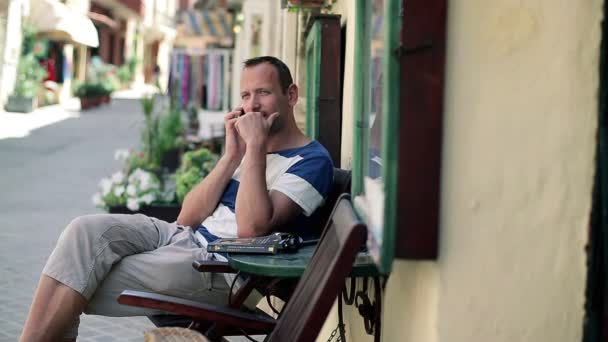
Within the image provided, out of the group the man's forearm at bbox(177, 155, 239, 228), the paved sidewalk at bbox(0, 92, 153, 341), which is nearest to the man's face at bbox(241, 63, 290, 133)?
the man's forearm at bbox(177, 155, 239, 228)

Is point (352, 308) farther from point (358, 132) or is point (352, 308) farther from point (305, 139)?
point (358, 132)

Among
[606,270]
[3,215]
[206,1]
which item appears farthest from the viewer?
[206,1]

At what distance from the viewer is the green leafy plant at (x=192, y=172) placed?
7.29 metres

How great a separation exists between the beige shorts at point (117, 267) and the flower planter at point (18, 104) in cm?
2017

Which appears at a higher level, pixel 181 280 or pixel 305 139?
pixel 305 139

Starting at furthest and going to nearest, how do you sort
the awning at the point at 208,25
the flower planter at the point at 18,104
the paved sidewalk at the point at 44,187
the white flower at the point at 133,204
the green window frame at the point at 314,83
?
1. the flower planter at the point at 18,104
2. the awning at the point at 208,25
3. the white flower at the point at 133,204
4. the paved sidewalk at the point at 44,187
5. the green window frame at the point at 314,83

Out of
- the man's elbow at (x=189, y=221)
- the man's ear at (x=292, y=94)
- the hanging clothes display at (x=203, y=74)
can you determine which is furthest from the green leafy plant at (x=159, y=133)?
the man's ear at (x=292, y=94)

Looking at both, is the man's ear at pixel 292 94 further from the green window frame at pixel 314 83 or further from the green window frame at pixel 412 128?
the green window frame at pixel 412 128

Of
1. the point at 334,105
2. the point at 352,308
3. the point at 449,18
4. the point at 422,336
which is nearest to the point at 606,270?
the point at 422,336

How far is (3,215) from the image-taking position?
355 inches

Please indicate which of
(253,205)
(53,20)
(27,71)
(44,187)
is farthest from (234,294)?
(53,20)

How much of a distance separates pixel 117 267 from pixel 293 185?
767 millimetres

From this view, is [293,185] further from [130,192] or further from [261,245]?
[130,192]

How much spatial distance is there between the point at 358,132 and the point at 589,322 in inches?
43.7
